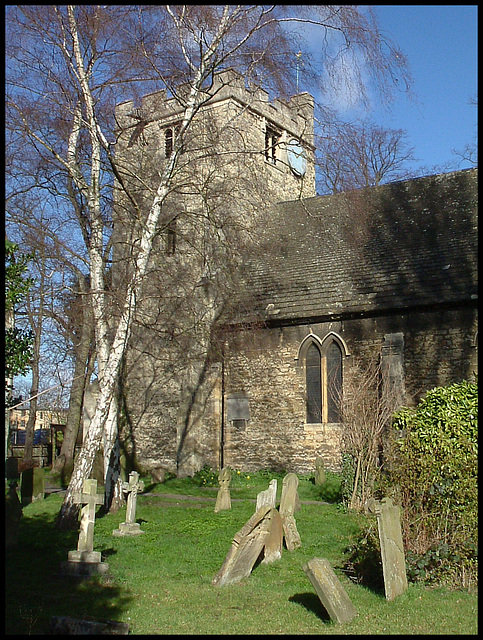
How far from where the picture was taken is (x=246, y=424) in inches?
759

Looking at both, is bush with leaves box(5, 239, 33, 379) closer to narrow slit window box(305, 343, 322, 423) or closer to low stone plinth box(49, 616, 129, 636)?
low stone plinth box(49, 616, 129, 636)

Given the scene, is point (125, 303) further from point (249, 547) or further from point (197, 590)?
point (197, 590)

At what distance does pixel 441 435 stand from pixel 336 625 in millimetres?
2975

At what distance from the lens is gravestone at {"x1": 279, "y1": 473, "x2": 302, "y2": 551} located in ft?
32.4

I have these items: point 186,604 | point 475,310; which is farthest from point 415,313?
point 186,604

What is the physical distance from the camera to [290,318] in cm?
1844

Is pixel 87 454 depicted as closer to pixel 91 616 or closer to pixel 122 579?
pixel 122 579

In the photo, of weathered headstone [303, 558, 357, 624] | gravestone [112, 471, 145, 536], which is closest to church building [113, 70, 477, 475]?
gravestone [112, 471, 145, 536]

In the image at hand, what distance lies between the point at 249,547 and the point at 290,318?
10619mm

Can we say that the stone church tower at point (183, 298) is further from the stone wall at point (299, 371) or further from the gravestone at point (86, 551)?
the gravestone at point (86, 551)

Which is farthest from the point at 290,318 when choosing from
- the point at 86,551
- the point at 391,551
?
the point at 391,551

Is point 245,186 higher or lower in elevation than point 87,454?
higher

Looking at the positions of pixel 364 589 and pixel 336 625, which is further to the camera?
pixel 364 589

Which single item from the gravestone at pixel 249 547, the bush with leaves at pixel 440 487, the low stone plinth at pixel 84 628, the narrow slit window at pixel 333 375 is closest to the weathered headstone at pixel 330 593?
the bush with leaves at pixel 440 487
